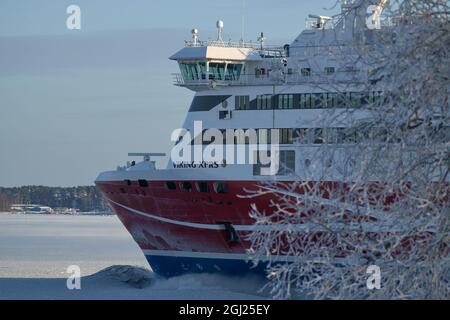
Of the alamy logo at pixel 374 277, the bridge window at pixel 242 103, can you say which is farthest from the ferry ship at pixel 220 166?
the alamy logo at pixel 374 277

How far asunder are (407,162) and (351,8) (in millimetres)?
1419

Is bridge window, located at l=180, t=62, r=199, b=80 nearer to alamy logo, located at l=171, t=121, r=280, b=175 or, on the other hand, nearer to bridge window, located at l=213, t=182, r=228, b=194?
alamy logo, located at l=171, t=121, r=280, b=175

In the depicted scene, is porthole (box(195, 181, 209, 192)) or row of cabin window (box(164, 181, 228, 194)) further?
porthole (box(195, 181, 209, 192))

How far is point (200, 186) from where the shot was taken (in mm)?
37406

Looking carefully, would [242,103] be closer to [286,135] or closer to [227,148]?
[227,148]

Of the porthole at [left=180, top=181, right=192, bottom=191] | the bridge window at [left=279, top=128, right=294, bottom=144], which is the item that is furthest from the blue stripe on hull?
the bridge window at [left=279, top=128, right=294, bottom=144]

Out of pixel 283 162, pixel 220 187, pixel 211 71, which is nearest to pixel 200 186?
pixel 220 187

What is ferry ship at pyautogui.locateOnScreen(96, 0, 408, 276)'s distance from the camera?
36688 millimetres

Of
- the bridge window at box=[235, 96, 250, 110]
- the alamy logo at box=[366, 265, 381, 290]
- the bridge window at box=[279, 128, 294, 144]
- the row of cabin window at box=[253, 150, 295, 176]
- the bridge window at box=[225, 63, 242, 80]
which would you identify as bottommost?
the row of cabin window at box=[253, 150, 295, 176]

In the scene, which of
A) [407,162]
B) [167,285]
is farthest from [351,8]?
[167,285]

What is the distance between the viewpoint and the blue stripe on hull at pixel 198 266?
37.5 meters

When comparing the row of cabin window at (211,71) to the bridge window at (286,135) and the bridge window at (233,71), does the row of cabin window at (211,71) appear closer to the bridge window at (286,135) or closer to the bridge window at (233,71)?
the bridge window at (233,71)

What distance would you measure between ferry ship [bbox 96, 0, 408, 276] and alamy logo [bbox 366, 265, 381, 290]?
75.8ft

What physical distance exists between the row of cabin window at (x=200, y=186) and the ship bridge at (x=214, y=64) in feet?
9.82
